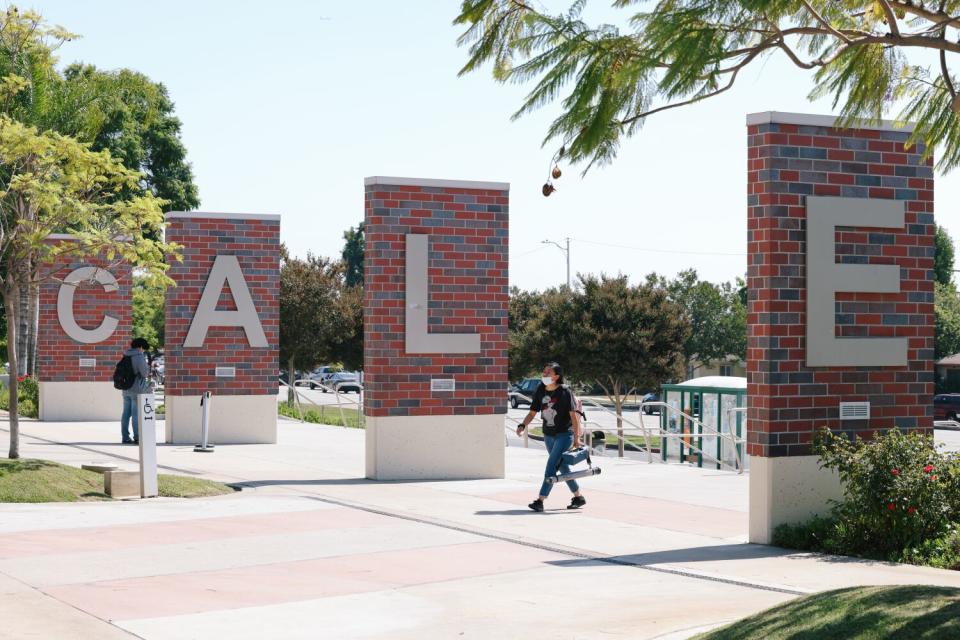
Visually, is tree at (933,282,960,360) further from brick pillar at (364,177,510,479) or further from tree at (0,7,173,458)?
tree at (0,7,173,458)

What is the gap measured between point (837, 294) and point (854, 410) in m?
1.18

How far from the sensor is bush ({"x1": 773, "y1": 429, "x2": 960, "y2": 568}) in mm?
11156

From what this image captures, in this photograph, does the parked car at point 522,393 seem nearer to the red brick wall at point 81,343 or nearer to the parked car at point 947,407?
the parked car at point 947,407

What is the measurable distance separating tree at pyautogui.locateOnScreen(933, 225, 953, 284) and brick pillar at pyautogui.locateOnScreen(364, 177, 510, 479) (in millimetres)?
83583

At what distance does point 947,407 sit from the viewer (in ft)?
183

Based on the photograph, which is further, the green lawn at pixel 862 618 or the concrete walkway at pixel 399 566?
the concrete walkway at pixel 399 566

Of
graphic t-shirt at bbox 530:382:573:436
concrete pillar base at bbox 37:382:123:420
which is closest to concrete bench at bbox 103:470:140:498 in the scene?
graphic t-shirt at bbox 530:382:573:436

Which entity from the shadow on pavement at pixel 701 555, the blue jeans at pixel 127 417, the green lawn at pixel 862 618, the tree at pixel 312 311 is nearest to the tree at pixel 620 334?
the tree at pixel 312 311

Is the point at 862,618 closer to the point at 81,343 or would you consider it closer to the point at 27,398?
the point at 81,343

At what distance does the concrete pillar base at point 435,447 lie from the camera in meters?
17.9

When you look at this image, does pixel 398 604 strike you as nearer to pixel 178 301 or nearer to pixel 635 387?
pixel 178 301

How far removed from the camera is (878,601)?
302 inches

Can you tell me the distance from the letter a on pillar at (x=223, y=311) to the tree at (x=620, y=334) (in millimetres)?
18874

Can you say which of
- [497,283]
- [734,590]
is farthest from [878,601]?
[497,283]
